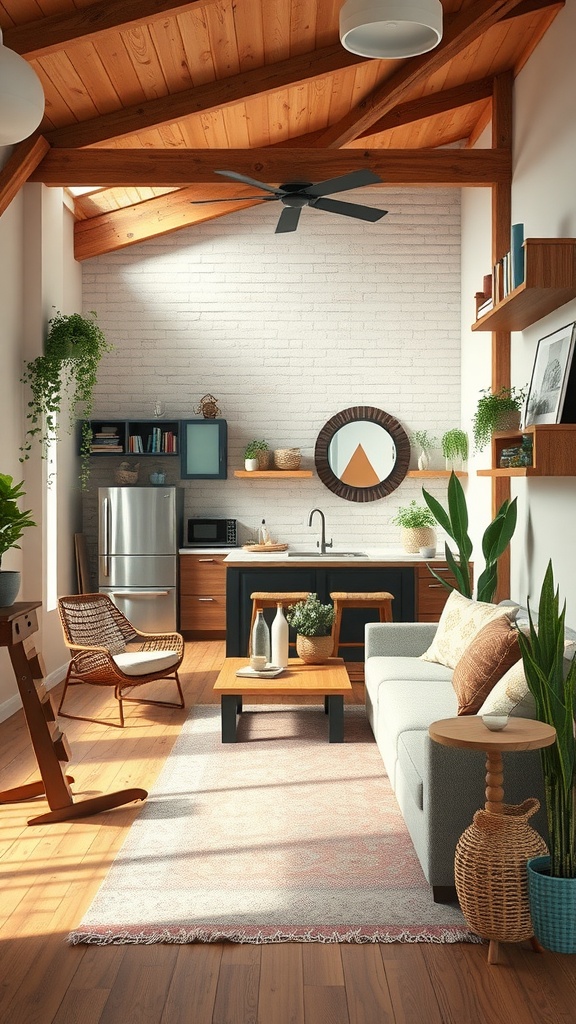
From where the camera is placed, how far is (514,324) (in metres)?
5.91

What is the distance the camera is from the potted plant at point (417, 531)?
8.12 metres

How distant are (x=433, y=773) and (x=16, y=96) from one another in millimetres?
2470

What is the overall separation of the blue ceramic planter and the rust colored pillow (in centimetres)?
102

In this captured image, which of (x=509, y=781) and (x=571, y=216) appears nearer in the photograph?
(x=509, y=781)

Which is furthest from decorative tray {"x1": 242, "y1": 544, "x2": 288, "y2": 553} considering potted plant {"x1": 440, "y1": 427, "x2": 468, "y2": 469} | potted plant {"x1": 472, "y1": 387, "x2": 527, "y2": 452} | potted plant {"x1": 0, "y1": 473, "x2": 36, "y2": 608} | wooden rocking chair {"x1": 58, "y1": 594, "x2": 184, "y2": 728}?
potted plant {"x1": 0, "y1": 473, "x2": 36, "y2": 608}

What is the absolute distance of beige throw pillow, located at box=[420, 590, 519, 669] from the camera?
4.83m

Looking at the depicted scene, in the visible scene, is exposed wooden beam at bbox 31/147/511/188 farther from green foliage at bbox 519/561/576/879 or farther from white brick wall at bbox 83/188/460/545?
green foliage at bbox 519/561/576/879

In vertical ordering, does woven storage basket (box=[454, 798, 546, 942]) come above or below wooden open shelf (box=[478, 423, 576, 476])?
below

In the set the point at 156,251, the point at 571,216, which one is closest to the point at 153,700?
the point at 571,216

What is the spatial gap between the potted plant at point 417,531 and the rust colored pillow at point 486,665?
411cm

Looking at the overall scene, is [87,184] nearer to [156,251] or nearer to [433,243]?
[156,251]

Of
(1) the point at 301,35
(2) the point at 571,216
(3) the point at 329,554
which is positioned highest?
(1) the point at 301,35

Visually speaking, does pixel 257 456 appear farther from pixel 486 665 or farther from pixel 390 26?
pixel 486 665

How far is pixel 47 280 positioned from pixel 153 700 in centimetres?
301
